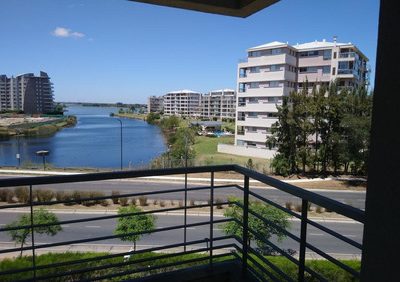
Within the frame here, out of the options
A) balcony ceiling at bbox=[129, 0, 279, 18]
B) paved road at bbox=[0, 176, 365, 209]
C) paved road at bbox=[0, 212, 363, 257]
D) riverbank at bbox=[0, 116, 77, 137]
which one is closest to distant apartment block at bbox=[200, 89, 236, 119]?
riverbank at bbox=[0, 116, 77, 137]

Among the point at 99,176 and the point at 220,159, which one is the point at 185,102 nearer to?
the point at 220,159

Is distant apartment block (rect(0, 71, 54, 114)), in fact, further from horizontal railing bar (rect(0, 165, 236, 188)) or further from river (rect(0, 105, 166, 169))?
horizontal railing bar (rect(0, 165, 236, 188))

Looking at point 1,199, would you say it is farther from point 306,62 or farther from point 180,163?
point 306,62

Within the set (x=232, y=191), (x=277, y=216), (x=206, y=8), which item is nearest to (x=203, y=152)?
(x=232, y=191)

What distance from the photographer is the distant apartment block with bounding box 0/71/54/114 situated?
63.1 m

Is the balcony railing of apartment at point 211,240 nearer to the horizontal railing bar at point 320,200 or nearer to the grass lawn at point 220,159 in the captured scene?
the horizontal railing bar at point 320,200

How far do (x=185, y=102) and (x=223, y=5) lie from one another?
9146 centimetres

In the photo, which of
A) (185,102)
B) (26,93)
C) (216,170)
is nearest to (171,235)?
(216,170)

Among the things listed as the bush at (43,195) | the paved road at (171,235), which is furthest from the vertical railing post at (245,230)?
the bush at (43,195)

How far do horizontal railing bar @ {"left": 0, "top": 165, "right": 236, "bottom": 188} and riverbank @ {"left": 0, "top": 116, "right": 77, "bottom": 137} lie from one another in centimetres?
4634

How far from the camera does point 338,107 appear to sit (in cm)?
2112

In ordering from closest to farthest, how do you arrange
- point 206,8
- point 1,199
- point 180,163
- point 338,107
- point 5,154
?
point 206,8 < point 1,199 < point 338,107 < point 180,163 < point 5,154

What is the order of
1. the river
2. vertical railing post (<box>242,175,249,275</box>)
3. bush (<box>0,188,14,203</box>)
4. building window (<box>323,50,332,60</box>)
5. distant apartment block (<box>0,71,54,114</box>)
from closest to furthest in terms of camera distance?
vertical railing post (<box>242,175,249,275</box>) < bush (<box>0,188,14,203</box>) < building window (<box>323,50,332,60</box>) < the river < distant apartment block (<box>0,71,54,114</box>)

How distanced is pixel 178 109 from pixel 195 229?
83.6 metres
